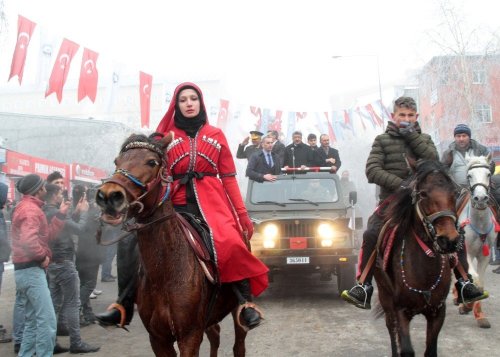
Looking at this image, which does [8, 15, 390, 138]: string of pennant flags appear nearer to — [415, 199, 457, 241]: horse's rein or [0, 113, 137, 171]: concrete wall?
[415, 199, 457, 241]: horse's rein

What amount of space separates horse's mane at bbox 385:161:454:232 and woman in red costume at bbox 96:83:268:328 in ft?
5.08

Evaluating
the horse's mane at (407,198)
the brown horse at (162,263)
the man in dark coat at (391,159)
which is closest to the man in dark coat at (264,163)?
the man in dark coat at (391,159)

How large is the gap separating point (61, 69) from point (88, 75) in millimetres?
844

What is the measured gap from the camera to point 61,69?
1311 centimetres

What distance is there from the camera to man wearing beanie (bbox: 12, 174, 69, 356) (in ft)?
18.9

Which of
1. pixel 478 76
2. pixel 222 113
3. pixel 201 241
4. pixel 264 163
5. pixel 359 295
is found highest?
pixel 478 76

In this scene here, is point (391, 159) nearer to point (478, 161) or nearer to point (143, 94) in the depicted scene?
point (478, 161)

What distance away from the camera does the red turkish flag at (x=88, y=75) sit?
1371 centimetres

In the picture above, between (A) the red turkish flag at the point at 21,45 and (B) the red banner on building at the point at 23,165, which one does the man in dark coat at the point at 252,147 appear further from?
(B) the red banner on building at the point at 23,165

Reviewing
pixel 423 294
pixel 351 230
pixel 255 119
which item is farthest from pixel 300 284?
pixel 255 119

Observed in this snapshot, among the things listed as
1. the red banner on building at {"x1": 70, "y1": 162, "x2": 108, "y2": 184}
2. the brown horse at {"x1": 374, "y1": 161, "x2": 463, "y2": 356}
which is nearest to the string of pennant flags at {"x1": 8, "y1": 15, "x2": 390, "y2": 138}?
the brown horse at {"x1": 374, "y1": 161, "x2": 463, "y2": 356}

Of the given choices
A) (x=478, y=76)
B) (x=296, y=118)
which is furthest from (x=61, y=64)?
(x=478, y=76)

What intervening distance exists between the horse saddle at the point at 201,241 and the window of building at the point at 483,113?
3045cm

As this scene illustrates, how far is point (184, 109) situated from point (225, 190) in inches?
32.0
